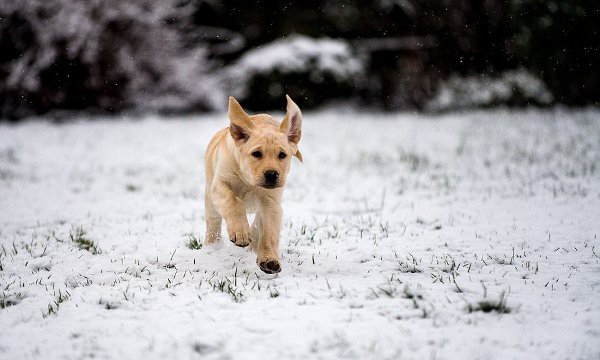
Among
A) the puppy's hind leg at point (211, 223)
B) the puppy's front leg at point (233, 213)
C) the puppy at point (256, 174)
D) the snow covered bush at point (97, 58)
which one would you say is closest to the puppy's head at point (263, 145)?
the puppy at point (256, 174)

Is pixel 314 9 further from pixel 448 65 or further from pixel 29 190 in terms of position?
pixel 29 190

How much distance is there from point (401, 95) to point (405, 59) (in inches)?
44.5

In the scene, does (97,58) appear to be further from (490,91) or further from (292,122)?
(292,122)

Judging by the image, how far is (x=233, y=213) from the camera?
11.2ft

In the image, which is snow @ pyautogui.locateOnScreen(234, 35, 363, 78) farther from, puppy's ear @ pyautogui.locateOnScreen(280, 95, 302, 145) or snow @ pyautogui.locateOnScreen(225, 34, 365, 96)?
puppy's ear @ pyautogui.locateOnScreen(280, 95, 302, 145)

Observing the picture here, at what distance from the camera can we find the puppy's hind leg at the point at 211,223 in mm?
4008

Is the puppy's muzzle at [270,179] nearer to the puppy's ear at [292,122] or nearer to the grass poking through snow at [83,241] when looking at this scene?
the puppy's ear at [292,122]

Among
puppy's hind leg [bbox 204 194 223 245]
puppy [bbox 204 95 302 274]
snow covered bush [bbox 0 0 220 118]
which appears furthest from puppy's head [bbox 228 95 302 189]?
snow covered bush [bbox 0 0 220 118]

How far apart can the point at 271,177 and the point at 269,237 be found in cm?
43

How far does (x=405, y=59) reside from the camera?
16281mm

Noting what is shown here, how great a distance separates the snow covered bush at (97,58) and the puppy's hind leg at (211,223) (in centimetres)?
1005

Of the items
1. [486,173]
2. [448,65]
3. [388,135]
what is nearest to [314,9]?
[448,65]

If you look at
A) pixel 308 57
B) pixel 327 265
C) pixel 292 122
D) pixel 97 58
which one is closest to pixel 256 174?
pixel 292 122

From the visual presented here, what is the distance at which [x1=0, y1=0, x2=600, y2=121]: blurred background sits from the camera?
12297 millimetres
